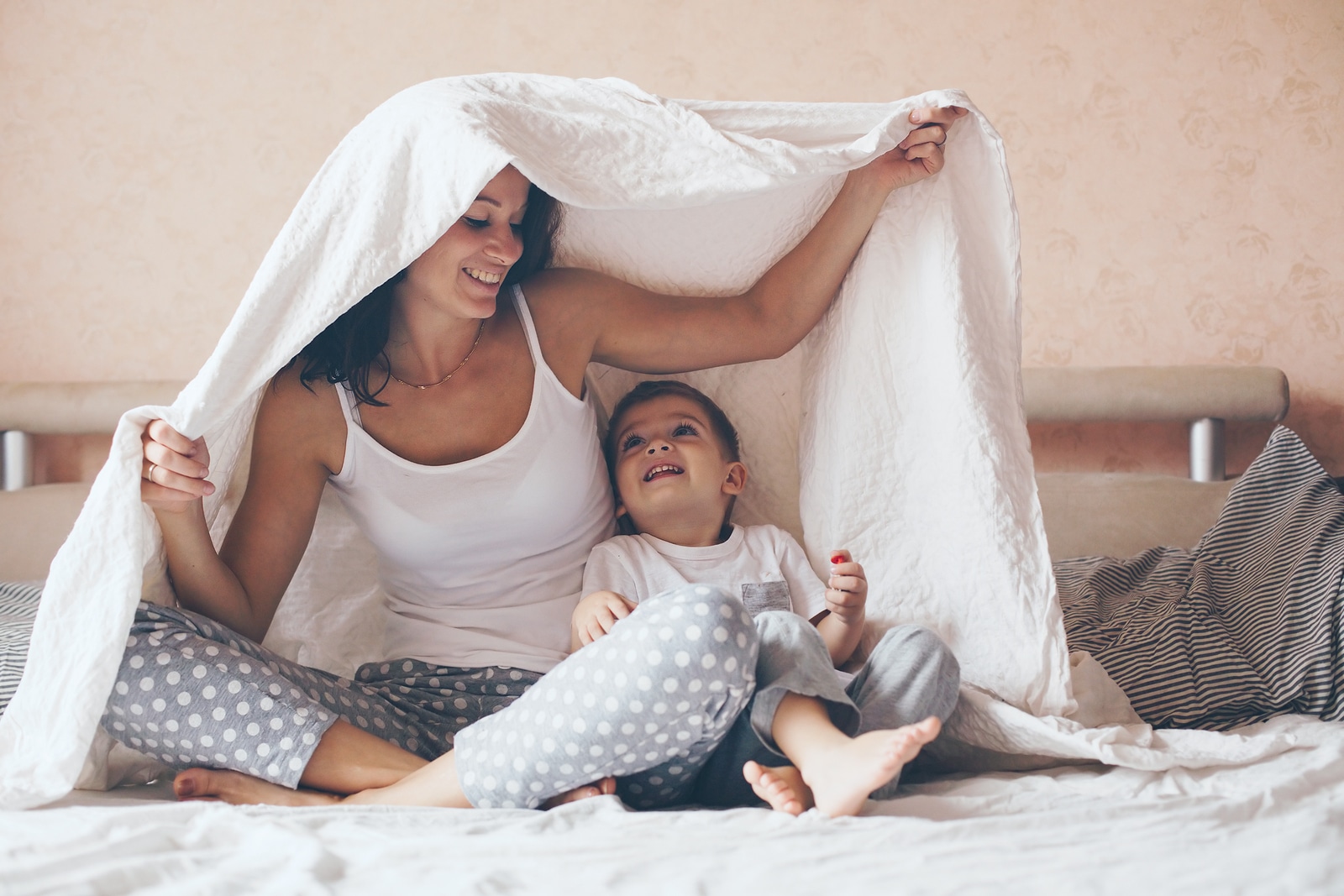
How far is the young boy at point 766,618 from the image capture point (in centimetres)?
87

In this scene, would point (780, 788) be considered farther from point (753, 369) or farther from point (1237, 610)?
point (1237, 610)

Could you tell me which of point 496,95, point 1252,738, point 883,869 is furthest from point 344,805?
point 1252,738

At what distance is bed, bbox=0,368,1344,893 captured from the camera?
725 millimetres

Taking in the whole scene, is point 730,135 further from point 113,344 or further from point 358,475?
point 113,344

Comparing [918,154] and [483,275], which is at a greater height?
[918,154]

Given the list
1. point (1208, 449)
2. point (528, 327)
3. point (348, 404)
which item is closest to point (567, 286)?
point (528, 327)

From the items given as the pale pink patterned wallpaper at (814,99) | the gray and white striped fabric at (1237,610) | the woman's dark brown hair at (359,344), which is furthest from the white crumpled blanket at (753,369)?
the pale pink patterned wallpaper at (814,99)

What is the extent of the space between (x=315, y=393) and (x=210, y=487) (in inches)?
9.4

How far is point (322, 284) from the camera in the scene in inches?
41.5

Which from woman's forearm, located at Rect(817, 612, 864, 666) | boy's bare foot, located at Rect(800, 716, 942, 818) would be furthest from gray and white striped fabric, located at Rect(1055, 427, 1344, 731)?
boy's bare foot, located at Rect(800, 716, 942, 818)

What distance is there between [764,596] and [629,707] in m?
0.41

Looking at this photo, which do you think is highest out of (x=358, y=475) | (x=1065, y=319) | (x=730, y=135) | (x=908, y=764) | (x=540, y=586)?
(x=730, y=135)

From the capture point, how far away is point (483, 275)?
1.18 metres

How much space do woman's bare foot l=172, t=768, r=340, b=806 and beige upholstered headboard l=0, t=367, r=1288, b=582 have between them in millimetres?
1074
